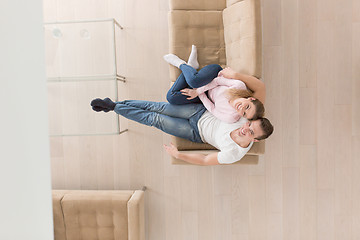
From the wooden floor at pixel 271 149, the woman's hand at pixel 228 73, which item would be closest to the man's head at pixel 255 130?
the woman's hand at pixel 228 73

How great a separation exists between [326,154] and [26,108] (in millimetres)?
2866

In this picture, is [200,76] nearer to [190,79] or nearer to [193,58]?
[190,79]

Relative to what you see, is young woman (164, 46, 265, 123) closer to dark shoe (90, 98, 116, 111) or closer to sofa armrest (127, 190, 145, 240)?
dark shoe (90, 98, 116, 111)

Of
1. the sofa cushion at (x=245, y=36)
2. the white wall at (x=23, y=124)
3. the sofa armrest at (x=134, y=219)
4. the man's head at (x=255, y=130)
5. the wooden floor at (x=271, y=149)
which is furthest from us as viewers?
the wooden floor at (x=271, y=149)

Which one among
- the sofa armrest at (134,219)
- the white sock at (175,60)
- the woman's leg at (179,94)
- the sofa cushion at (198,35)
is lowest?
the sofa armrest at (134,219)

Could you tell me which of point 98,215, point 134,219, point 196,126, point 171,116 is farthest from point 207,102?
point 98,215

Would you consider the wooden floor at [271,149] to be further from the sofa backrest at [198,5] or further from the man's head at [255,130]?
the man's head at [255,130]

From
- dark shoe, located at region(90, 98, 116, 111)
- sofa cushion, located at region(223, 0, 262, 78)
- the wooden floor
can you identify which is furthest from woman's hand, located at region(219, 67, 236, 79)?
dark shoe, located at region(90, 98, 116, 111)

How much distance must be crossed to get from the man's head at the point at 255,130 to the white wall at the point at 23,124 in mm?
1599

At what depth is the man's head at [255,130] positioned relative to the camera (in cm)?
179

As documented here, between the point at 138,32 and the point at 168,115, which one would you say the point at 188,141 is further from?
the point at 138,32

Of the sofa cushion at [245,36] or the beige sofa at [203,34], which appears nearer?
the sofa cushion at [245,36]

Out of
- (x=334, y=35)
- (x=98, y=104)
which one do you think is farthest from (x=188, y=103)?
(x=334, y=35)

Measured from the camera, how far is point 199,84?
2.00m
